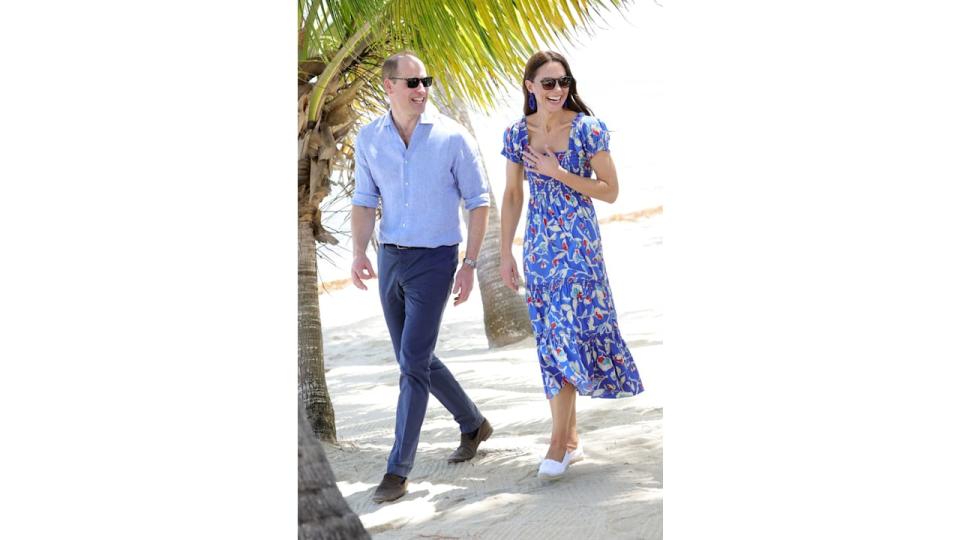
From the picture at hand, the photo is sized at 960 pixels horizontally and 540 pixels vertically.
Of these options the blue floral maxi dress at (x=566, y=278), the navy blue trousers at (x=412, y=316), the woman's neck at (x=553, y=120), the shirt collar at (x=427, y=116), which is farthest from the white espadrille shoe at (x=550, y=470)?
the shirt collar at (x=427, y=116)

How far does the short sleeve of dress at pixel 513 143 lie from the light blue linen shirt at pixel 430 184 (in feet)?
0.41

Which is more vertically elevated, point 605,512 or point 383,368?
point 383,368

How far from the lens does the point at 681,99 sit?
3592mm

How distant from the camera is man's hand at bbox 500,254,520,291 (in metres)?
3.99

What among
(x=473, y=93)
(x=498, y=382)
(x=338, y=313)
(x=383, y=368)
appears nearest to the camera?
(x=473, y=93)

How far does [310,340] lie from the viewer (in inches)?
195

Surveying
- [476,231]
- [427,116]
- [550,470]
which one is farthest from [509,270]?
[550,470]

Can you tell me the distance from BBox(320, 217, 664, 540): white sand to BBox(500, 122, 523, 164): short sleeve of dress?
678 millimetres

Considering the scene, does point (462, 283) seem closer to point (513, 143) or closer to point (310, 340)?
point (513, 143)

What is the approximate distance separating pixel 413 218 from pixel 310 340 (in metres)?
1.26
